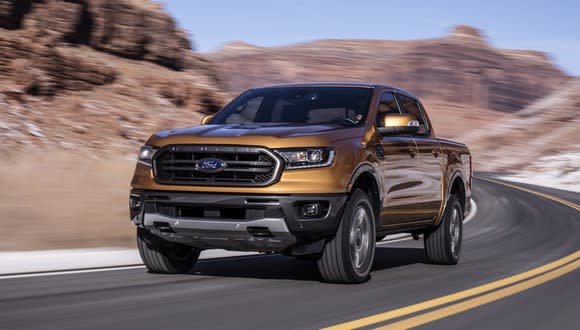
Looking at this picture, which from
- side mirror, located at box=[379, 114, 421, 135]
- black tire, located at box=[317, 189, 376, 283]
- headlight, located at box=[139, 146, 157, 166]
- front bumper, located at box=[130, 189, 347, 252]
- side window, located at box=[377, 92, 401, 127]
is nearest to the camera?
front bumper, located at box=[130, 189, 347, 252]

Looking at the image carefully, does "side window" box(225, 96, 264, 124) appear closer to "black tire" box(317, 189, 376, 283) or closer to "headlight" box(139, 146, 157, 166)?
"headlight" box(139, 146, 157, 166)

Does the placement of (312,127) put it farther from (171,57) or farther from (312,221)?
(171,57)

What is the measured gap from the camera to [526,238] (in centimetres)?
1689

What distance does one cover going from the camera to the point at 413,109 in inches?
432

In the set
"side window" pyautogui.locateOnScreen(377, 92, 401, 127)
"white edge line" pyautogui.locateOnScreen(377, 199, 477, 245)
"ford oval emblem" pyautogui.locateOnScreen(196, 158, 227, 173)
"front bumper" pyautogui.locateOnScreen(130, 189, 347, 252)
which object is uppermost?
"side window" pyautogui.locateOnScreen(377, 92, 401, 127)

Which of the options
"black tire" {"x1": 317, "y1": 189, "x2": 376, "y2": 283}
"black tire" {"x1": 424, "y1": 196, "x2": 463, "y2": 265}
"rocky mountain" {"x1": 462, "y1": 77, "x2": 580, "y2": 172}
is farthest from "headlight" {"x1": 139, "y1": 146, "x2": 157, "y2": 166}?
"rocky mountain" {"x1": 462, "y1": 77, "x2": 580, "y2": 172}

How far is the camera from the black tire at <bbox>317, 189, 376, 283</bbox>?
322 inches

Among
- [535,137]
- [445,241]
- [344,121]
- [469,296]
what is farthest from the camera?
[535,137]

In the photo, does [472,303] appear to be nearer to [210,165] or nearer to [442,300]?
[442,300]

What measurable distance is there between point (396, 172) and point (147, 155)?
2.58m

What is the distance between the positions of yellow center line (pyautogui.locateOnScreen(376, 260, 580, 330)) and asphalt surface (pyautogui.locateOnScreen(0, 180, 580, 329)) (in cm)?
10

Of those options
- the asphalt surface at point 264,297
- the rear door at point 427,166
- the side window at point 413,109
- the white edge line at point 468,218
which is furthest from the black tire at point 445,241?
the white edge line at point 468,218

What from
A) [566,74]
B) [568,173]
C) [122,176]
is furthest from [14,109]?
[566,74]

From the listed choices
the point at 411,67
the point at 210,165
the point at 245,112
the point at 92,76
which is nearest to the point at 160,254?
the point at 210,165
